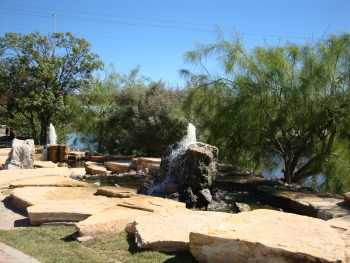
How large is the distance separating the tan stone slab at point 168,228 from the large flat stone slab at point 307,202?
86.2 inches

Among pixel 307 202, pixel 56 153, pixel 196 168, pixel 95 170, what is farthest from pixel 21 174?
pixel 56 153

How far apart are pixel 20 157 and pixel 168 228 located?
8.37 metres

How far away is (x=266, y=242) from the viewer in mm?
3041

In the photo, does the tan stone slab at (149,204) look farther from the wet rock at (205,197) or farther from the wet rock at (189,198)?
the wet rock at (205,197)

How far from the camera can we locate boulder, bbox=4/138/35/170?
11.1 meters

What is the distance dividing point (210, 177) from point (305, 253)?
5.09 m

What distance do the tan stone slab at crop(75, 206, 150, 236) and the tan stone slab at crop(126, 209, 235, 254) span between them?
0.57ft

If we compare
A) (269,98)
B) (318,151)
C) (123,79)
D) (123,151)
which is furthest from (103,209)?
(123,79)

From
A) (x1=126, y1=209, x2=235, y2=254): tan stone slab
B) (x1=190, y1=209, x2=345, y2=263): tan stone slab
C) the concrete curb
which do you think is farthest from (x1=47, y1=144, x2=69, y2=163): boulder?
(x1=190, y1=209, x2=345, y2=263): tan stone slab

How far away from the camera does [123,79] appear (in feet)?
76.3

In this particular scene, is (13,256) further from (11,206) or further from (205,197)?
(205,197)

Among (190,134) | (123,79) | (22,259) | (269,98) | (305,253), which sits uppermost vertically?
(123,79)

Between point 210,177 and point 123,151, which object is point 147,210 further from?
point 123,151

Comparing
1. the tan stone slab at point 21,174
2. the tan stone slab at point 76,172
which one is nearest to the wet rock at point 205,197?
the tan stone slab at point 21,174
